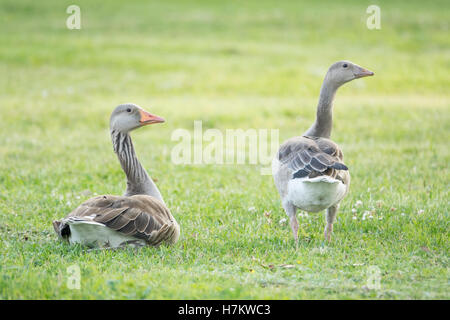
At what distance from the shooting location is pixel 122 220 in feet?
20.3

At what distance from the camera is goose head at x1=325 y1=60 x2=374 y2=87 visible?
25.5ft

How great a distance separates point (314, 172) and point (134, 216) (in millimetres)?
2010

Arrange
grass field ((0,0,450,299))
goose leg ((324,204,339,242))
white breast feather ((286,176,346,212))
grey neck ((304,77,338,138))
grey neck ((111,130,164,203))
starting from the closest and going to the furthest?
grass field ((0,0,450,299))
white breast feather ((286,176,346,212))
goose leg ((324,204,339,242))
grey neck ((111,130,164,203))
grey neck ((304,77,338,138))

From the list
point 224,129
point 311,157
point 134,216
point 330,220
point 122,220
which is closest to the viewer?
point 122,220

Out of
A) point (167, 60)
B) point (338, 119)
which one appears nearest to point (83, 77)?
point (167, 60)

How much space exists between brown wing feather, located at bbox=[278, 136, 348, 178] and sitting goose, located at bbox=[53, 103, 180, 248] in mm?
1550

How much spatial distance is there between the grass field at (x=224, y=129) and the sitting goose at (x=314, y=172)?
0.49 m

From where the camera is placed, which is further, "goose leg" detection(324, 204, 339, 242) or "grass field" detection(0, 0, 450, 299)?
"goose leg" detection(324, 204, 339, 242)

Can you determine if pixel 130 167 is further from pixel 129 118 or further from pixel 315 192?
pixel 315 192

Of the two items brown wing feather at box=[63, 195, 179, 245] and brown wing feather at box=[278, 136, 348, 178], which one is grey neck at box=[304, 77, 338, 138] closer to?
brown wing feather at box=[278, 136, 348, 178]

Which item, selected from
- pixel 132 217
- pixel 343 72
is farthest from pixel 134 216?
pixel 343 72

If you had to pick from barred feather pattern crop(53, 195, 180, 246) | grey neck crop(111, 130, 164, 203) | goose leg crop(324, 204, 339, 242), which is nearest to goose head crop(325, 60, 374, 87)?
goose leg crop(324, 204, 339, 242)

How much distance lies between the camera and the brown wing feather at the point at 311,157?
633 cm

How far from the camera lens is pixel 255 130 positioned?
14.4 meters
